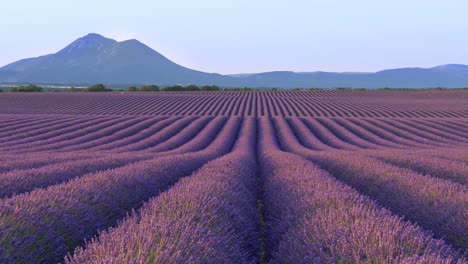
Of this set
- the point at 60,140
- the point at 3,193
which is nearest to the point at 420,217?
the point at 3,193

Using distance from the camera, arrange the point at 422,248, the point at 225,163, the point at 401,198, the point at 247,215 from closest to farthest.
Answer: the point at 422,248 → the point at 247,215 → the point at 401,198 → the point at 225,163

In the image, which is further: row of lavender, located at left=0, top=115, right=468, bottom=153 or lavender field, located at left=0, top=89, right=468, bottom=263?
row of lavender, located at left=0, top=115, right=468, bottom=153

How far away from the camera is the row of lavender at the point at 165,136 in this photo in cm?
1958

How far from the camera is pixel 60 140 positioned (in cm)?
2139

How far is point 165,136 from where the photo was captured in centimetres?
2448

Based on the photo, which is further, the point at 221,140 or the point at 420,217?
the point at 221,140

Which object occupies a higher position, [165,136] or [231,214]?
[231,214]

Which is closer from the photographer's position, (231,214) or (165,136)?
(231,214)

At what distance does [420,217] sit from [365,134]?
21.0 metres

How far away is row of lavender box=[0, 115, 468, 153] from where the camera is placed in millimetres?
19578

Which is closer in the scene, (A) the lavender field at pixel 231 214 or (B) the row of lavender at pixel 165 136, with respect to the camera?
(A) the lavender field at pixel 231 214

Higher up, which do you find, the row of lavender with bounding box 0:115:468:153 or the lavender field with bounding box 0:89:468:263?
the lavender field with bounding box 0:89:468:263

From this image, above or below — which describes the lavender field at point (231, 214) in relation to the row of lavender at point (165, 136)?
above

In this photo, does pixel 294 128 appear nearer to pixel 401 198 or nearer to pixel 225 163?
pixel 225 163
